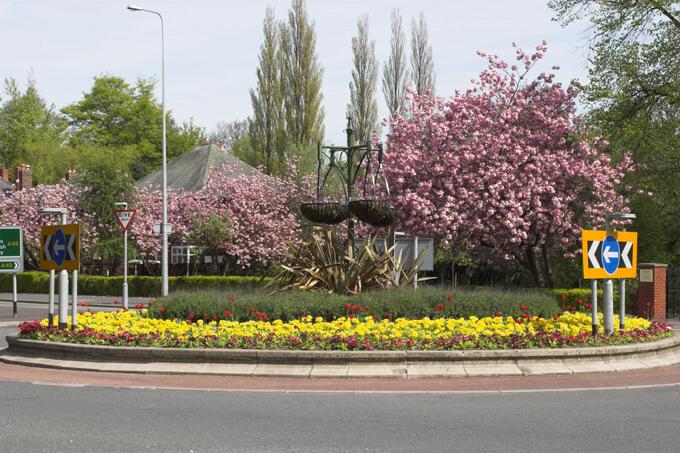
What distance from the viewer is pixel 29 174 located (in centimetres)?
7000

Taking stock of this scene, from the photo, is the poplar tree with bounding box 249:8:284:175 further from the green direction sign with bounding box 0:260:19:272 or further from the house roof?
the green direction sign with bounding box 0:260:19:272

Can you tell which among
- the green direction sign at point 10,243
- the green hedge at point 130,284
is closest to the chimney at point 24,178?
the green hedge at point 130,284

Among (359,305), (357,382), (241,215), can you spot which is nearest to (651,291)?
(359,305)

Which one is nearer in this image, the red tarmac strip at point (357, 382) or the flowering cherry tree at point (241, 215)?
the red tarmac strip at point (357, 382)

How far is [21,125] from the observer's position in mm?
85938

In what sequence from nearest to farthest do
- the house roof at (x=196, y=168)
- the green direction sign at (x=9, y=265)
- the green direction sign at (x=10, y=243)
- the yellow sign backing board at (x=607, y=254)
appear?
1. the yellow sign backing board at (x=607, y=254)
2. the green direction sign at (x=9, y=265)
3. the green direction sign at (x=10, y=243)
4. the house roof at (x=196, y=168)

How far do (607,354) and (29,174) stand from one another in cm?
6402

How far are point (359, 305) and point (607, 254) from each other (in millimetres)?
4474

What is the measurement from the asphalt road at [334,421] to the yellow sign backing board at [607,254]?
3.43 meters

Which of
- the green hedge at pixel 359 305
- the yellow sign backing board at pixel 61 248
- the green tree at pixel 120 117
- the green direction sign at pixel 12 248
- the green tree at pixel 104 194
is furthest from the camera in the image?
the green tree at pixel 120 117

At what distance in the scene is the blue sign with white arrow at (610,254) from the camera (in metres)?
14.7

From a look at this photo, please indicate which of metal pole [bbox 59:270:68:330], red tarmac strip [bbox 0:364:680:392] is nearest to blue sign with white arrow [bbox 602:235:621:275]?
red tarmac strip [bbox 0:364:680:392]

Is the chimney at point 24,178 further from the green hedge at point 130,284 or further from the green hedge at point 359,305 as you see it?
the green hedge at point 359,305

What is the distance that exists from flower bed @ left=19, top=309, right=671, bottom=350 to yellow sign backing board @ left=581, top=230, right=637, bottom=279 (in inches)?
39.5
